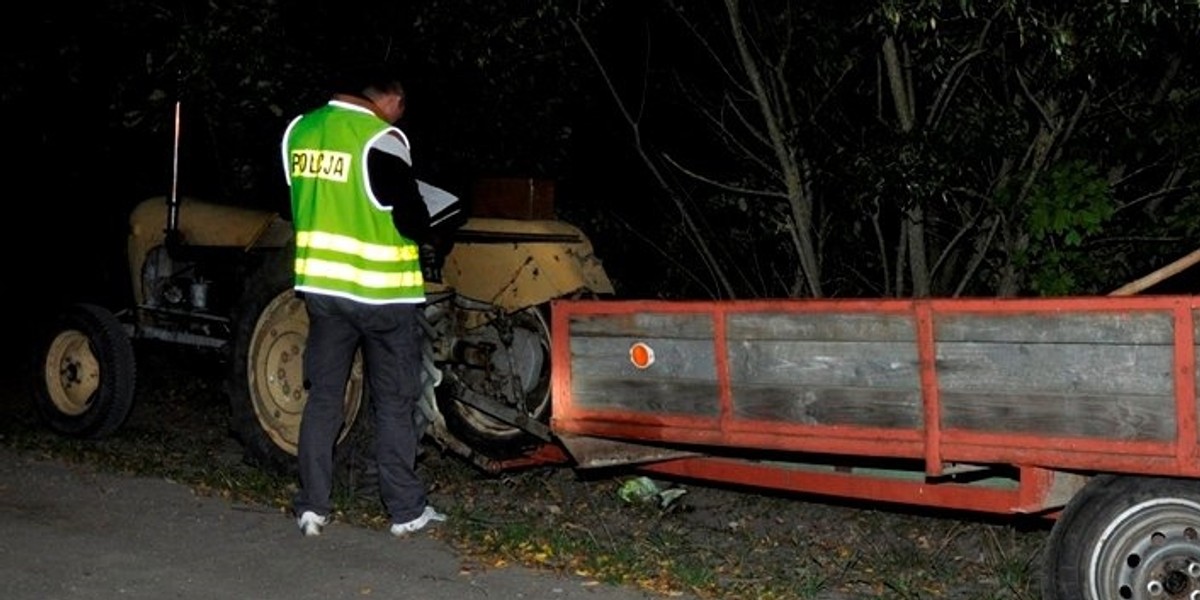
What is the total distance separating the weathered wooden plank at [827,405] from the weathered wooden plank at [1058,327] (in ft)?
1.09

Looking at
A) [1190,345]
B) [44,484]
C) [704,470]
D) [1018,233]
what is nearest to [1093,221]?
[1018,233]

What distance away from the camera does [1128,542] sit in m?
5.67

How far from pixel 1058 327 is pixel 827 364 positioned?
1039 mm

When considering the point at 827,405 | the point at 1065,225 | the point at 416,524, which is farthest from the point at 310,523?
the point at 1065,225

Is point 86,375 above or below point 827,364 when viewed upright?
below

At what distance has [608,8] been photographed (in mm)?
11820

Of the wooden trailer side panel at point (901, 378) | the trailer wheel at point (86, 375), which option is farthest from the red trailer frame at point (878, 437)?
the trailer wheel at point (86, 375)

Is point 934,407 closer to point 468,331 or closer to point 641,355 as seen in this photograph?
point 641,355

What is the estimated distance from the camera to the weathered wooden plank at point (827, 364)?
6.28 m

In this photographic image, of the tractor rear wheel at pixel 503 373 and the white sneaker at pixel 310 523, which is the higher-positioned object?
the tractor rear wheel at pixel 503 373

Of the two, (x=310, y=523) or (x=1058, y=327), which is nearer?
(x=1058, y=327)

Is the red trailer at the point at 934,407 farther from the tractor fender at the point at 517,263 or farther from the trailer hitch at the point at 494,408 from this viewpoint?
the tractor fender at the point at 517,263

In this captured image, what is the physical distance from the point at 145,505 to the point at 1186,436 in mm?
Answer: 4643

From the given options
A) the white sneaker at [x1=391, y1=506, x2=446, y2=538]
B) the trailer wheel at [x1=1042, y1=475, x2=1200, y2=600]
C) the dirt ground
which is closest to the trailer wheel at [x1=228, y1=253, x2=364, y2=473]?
the dirt ground
